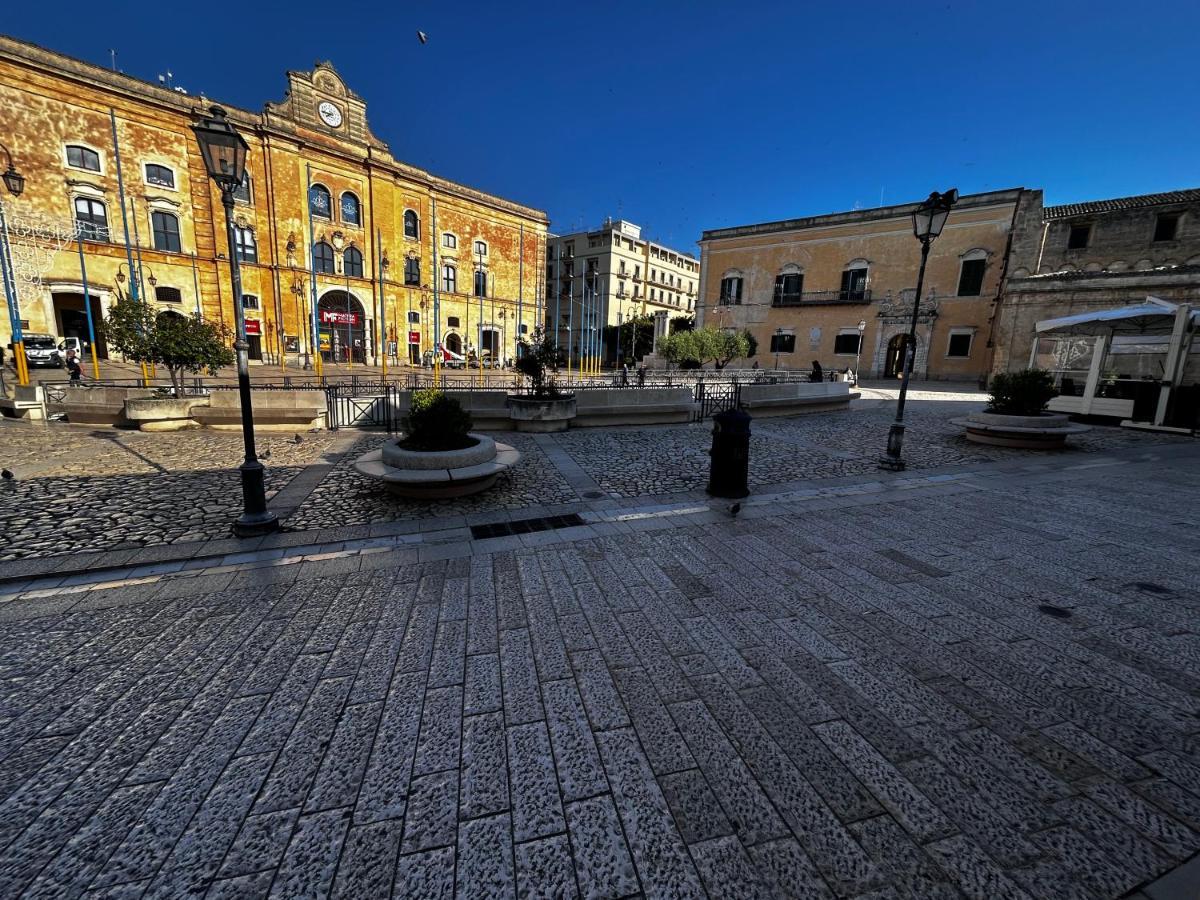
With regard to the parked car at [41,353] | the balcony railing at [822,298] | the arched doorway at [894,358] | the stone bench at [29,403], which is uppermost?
the balcony railing at [822,298]

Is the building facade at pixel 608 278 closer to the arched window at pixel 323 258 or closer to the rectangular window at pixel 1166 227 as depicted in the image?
the arched window at pixel 323 258

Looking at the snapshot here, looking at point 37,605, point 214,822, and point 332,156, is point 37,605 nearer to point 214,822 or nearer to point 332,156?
point 214,822

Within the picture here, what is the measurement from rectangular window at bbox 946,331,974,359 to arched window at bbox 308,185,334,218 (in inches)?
1633

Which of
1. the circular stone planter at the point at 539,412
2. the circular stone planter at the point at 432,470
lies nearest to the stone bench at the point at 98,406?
the circular stone planter at the point at 539,412

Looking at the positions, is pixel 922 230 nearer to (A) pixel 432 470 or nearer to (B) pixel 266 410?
(A) pixel 432 470

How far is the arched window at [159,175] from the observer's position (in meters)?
27.3

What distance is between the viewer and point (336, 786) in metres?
2.27

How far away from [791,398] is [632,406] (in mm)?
5380

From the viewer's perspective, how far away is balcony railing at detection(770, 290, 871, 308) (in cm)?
3353

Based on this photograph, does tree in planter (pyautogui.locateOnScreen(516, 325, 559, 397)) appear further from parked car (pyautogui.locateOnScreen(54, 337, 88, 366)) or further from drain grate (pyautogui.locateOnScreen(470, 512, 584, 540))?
parked car (pyautogui.locateOnScreen(54, 337, 88, 366))

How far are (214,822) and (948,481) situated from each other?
30.2ft

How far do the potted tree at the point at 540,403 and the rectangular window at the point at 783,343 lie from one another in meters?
30.0

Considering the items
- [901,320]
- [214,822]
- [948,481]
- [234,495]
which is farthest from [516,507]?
[901,320]

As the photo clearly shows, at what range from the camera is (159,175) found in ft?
90.8
